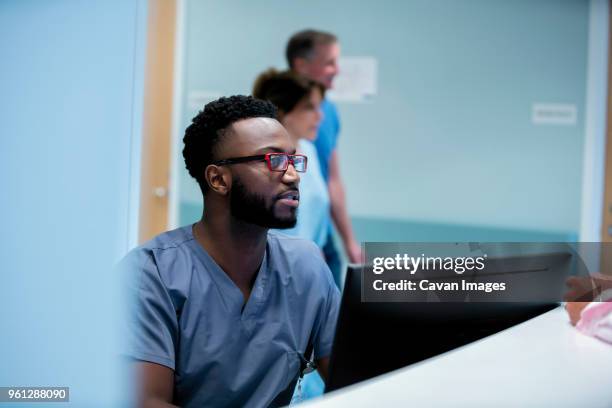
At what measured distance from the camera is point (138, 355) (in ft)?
2.56

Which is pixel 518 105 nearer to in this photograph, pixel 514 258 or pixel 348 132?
pixel 348 132

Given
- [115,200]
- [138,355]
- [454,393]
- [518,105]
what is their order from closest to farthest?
[454,393] → [138,355] → [115,200] → [518,105]

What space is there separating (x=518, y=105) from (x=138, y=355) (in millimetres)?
1659

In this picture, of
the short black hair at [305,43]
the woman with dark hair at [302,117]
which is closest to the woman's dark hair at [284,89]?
the woman with dark hair at [302,117]

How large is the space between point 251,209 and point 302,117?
2.18 ft

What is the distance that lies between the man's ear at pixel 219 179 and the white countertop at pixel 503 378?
1.18 feet

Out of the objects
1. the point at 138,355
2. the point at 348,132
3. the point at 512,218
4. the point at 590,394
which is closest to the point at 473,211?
the point at 512,218

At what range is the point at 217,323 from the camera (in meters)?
0.85

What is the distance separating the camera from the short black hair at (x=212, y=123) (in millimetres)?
902

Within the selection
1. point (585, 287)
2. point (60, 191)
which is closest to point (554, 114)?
point (585, 287)

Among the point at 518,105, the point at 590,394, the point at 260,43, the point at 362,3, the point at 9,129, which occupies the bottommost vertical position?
the point at 590,394

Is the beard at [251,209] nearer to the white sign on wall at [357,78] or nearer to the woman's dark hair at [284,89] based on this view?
the woman's dark hair at [284,89]

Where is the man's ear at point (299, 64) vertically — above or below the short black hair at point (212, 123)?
above

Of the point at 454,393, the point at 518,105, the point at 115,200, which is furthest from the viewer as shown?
the point at 518,105
